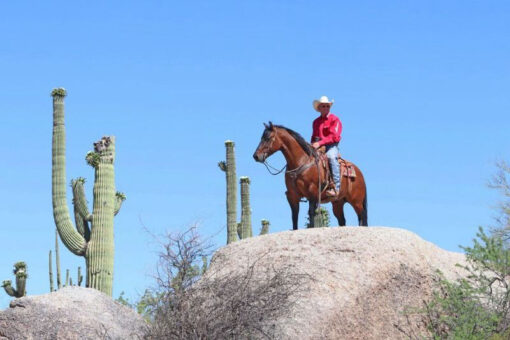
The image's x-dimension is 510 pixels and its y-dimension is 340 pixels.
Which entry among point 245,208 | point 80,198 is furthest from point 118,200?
point 245,208

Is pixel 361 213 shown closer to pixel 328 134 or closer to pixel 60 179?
pixel 328 134

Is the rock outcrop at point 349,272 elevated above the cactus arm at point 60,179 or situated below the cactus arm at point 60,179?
below

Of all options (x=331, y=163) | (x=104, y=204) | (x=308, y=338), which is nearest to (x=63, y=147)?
(x=104, y=204)

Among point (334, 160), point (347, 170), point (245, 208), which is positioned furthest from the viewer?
point (245, 208)

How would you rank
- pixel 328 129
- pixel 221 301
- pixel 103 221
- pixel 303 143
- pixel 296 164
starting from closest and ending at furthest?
1. pixel 221 301
2. pixel 296 164
3. pixel 303 143
4. pixel 328 129
5. pixel 103 221

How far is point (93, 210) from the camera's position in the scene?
2136cm

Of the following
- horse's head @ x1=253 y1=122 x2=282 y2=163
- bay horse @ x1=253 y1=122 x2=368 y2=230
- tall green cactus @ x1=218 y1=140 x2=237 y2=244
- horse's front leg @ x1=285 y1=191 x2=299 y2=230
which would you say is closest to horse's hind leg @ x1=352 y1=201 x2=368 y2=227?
bay horse @ x1=253 y1=122 x2=368 y2=230

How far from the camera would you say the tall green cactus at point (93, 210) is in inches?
821

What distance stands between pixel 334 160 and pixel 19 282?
1159cm

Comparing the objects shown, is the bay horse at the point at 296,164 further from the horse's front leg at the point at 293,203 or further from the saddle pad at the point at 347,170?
the saddle pad at the point at 347,170

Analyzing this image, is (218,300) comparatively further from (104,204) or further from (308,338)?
(104,204)

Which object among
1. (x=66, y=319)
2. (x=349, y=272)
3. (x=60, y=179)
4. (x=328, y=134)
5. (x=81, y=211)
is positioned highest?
(x=60, y=179)

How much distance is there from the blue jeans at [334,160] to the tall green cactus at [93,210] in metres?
6.76

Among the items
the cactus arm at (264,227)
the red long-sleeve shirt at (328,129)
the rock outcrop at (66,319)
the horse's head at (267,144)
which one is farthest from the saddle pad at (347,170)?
the cactus arm at (264,227)
